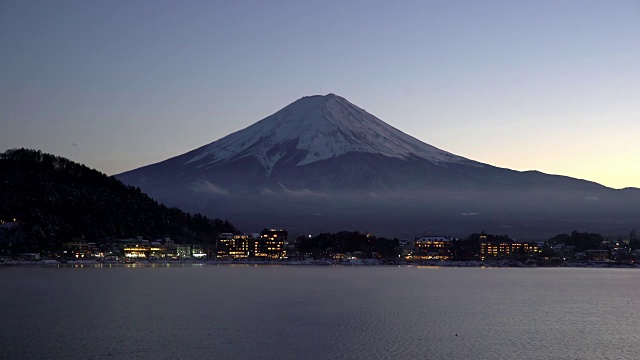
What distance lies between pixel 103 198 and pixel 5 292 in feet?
299

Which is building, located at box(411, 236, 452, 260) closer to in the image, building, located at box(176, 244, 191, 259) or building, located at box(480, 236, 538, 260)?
building, located at box(480, 236, 538, 260)

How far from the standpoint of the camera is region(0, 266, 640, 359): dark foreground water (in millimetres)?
31391

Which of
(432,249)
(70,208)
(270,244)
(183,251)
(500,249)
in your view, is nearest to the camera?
(70,208)

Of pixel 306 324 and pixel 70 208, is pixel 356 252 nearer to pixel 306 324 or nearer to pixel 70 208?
pixel 70 208

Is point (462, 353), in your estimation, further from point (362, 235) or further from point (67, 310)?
point (362, 235)

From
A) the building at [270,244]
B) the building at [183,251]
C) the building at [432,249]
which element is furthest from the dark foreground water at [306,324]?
the building at [432,249]

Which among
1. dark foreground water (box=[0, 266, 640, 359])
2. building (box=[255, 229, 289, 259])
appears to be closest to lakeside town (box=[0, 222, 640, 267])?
building (box=[255, 229, 289, 259])

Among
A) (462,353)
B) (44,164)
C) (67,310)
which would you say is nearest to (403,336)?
(462,353)

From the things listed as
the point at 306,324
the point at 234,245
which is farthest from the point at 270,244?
the point at 306,324

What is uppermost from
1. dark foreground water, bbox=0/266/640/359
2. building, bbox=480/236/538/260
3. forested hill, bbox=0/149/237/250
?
forested hill, bbox=0/149/237/250

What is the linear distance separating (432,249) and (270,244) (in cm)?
4070

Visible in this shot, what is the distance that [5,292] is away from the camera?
56656mm

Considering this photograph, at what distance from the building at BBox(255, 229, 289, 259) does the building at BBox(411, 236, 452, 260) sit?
106ft

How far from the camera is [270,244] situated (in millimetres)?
170250
